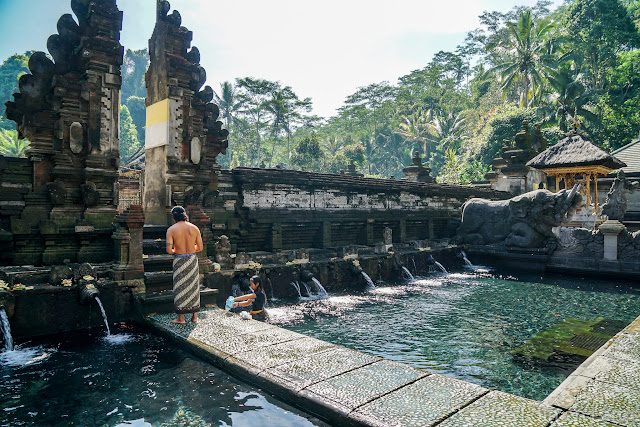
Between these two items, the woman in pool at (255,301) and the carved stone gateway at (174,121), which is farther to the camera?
the carved stone gateway at (174,121)

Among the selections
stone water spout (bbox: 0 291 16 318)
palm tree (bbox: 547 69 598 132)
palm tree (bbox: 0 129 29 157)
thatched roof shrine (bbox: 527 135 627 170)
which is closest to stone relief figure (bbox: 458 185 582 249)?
thatched roof shrine (bbox: 527 135 627 170)

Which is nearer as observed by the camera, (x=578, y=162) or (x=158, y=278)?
(x=158, y=278)

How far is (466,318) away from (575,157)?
42.3 ft

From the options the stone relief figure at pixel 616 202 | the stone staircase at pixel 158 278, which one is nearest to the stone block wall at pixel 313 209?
the stone staircase at pixel 158 278

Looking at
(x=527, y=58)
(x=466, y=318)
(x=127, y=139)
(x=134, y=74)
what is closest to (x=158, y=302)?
(x=466, y=318)

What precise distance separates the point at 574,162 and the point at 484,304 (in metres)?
11.2

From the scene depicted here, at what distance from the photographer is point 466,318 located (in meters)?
8.13

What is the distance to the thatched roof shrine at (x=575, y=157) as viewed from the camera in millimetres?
16734

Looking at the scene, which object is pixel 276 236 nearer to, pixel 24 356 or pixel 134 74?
pixel 24 356

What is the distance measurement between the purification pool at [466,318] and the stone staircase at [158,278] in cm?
163

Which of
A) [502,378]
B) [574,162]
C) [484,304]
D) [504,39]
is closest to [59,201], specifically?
[502,378]

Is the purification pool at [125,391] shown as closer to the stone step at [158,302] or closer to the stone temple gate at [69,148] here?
the stone step at [158,302]

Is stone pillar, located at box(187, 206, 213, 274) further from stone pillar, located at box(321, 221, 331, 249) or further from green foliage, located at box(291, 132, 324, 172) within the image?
green foliage, located at box(291, 132, 324, 172)

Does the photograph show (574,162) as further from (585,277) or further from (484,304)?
(484,304)
